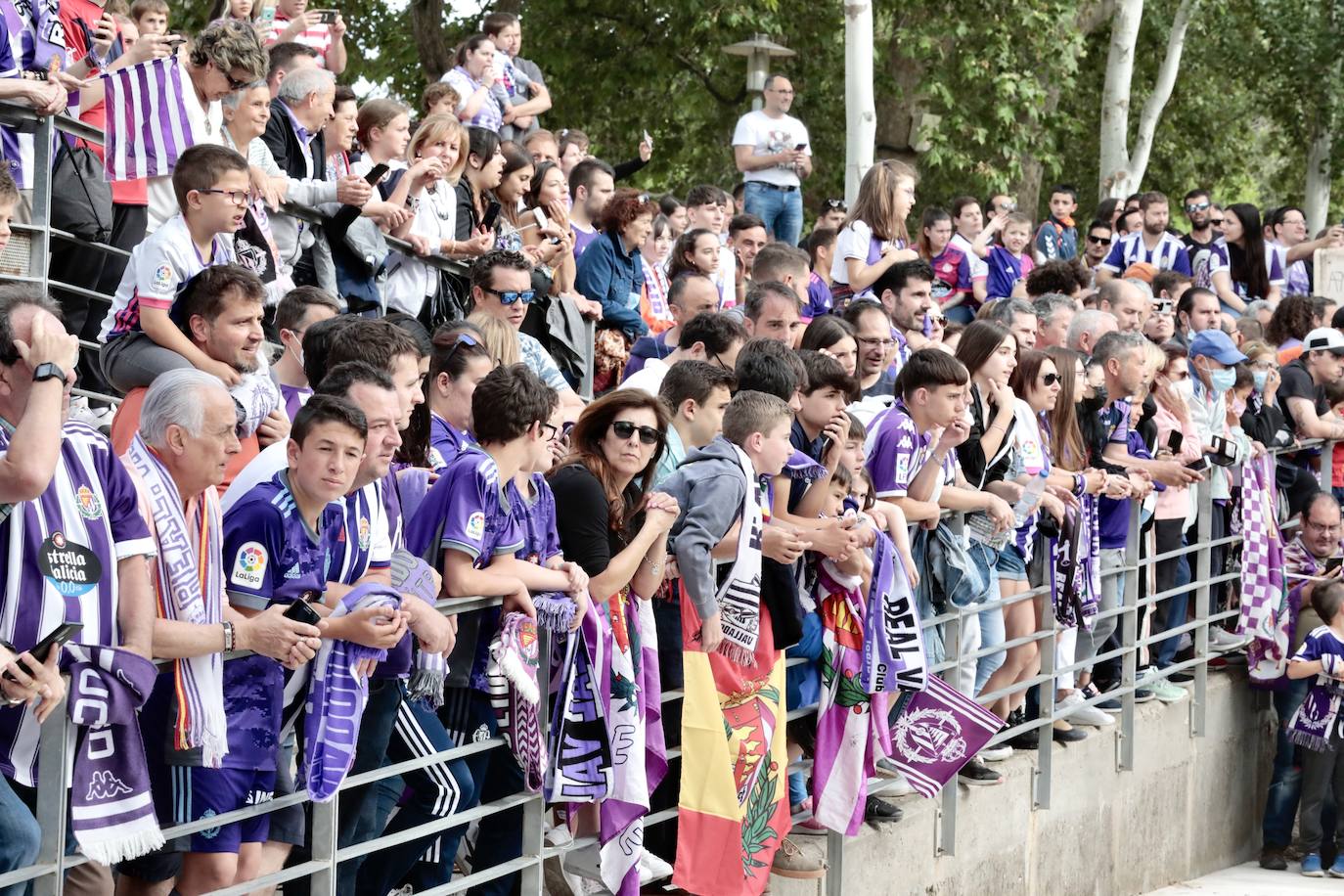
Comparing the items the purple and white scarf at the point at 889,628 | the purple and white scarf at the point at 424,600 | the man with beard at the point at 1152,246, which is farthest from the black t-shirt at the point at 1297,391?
the purple and white scarf at the point at 424,600

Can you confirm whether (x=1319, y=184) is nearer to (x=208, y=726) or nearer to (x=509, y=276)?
(x=509, y=276)

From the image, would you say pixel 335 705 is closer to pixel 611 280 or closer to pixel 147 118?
pixel 147 118

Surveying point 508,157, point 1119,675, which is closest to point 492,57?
point 508,157

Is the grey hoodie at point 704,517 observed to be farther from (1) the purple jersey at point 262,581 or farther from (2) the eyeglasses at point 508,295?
(1) the purple jersey at point 262,581

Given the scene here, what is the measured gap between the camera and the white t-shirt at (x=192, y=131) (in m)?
7.12

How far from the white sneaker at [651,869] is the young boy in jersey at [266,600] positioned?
1.85 meters

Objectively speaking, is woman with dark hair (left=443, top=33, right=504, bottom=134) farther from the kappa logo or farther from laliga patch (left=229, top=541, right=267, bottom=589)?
the kappa logo

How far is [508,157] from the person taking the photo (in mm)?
9352

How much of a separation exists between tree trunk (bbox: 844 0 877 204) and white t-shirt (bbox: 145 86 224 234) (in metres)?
9.15

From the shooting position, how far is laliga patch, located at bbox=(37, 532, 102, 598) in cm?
405

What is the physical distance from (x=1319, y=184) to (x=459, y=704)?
71.1ft

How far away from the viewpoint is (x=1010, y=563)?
27.7 ft

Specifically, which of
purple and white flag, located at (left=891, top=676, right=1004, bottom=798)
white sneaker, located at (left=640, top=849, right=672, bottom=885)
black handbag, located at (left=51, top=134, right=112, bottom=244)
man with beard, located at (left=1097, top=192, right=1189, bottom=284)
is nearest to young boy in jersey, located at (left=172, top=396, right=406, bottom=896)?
white sneaker, located at (left=640, top=849, right=672, bottom=885)

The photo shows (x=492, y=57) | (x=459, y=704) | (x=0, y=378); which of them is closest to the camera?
(x=0, y=378)
